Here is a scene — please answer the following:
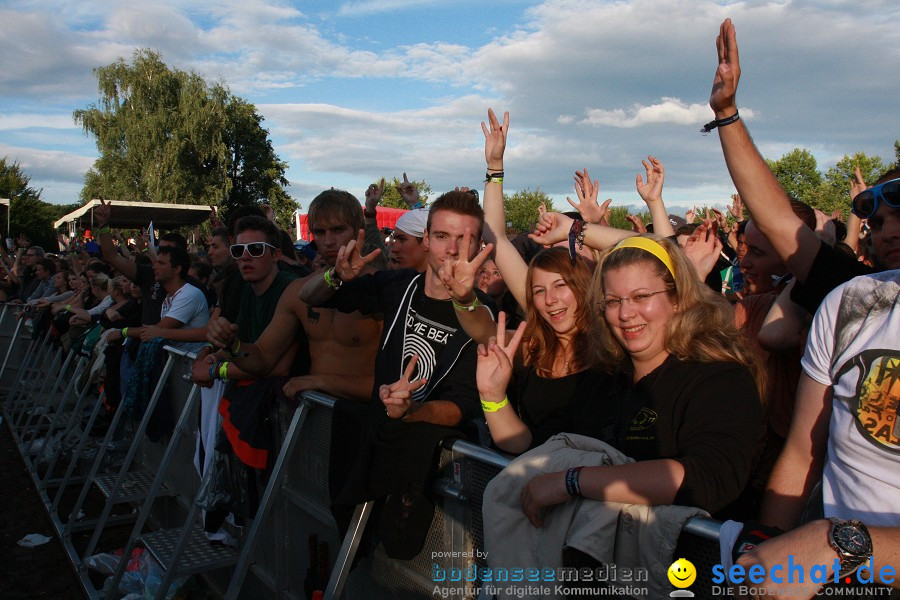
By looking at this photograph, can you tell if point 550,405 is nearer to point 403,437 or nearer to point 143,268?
point 403,437

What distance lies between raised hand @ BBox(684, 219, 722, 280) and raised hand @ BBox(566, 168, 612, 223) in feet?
2.82

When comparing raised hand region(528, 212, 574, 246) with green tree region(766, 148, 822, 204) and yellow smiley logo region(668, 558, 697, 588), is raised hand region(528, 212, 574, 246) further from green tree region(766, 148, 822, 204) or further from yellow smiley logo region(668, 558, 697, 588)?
green tree region(766, 148, 822, 204)

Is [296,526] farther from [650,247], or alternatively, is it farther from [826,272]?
[826,272]

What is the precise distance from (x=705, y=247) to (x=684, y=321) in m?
1.08

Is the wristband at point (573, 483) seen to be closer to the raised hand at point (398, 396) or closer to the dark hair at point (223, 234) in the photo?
the raised hand at point (398, 396)

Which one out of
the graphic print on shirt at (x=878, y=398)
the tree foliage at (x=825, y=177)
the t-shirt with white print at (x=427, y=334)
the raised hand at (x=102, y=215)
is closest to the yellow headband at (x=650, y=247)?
the graphic print on shirt at (x=878, y=398)

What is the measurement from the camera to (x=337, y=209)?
14.4 feet

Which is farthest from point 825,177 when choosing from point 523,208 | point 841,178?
point 523,208

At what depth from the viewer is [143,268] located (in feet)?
24.9

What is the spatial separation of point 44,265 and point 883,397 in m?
14.9

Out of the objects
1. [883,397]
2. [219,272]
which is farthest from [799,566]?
[219,272]

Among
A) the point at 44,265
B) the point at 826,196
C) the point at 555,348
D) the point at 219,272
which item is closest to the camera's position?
the point at 555,348

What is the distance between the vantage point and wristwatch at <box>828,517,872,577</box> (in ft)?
4.66

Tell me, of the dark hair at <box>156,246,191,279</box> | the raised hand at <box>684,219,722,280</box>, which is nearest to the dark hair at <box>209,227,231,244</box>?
the dark hair at <box>156,246,191,279</box>
